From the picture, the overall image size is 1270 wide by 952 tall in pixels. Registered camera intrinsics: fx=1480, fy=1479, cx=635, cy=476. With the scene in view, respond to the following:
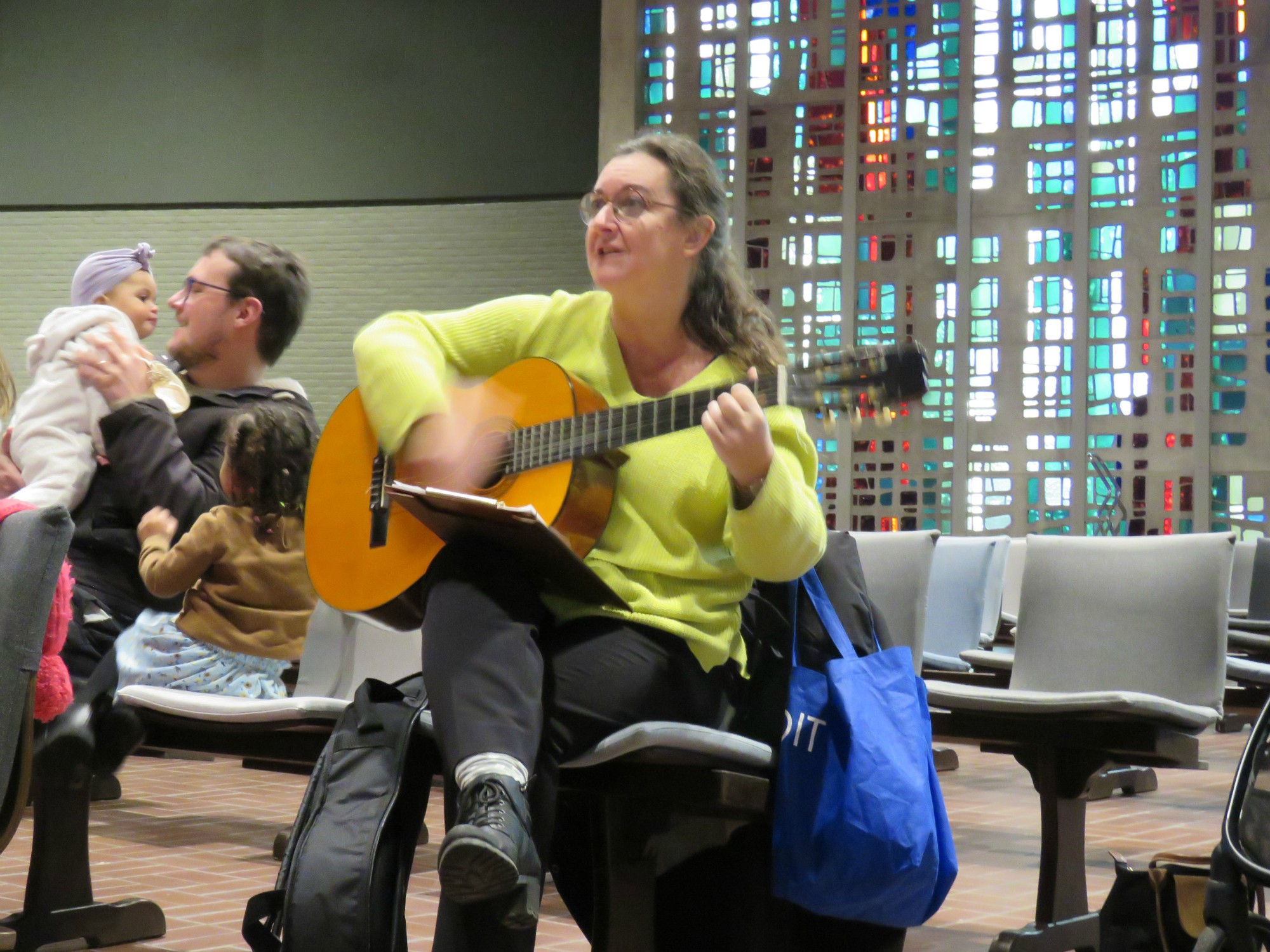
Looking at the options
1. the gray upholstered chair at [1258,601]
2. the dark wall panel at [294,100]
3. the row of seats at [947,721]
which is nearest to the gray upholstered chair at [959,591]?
the gray upholstered chair at [1258,601]

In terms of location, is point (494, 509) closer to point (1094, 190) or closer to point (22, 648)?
point (22, 648)

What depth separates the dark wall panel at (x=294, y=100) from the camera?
1032cm

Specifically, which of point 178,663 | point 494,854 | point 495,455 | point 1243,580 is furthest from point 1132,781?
point 494,854

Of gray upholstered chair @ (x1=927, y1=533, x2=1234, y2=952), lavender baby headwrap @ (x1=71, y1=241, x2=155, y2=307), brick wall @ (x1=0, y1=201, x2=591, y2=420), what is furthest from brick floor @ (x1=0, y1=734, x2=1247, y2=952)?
brick wall @ (x1=0, y1=201, x2=591, y2=420)

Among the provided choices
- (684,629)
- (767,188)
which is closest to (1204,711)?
(684,629)

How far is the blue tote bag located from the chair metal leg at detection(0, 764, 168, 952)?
4.69 ft

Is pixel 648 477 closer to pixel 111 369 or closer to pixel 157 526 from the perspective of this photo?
pixel 157 526

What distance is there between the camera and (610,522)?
7.02ft

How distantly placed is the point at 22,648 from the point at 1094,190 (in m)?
8.74

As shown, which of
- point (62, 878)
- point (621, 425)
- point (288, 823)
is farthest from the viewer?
point (288, 823)

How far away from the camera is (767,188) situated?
10.2 metres

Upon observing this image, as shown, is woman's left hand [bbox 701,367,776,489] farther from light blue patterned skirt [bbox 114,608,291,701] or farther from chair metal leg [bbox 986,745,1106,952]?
light blue patterned skirt [bbox 114,608,291,701]

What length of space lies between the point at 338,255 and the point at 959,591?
22.8 ft

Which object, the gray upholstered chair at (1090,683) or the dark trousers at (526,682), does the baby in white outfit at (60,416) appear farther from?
the gray upholstered chair at (1090,683)
